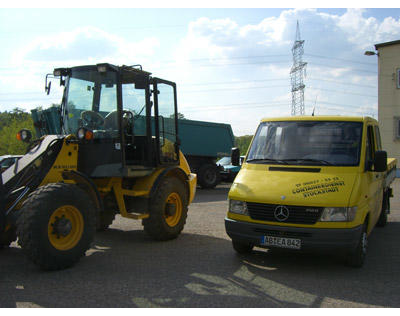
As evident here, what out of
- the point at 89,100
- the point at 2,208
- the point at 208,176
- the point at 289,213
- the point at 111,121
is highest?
the point at 89,100

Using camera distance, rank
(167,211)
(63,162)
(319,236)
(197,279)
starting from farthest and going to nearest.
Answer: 1. (167,211)
2. (63,162)
3. (319,236)
4. (197,279)

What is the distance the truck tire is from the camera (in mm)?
18531

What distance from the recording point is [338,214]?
5309 millimetres

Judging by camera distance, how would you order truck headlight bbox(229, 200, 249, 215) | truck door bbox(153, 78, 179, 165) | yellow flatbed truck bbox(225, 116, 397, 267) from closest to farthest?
yellow flatbed truck bbox(225, 116, 397, 267), truck headlight bbox(229, 200, 249, 215), truck door bbox(153, 78, 179, 165)

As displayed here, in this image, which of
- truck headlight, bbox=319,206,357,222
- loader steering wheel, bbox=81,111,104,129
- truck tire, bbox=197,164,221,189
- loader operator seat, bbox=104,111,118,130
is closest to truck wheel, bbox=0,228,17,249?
loader steering wheel, bbox=81,111,104,129

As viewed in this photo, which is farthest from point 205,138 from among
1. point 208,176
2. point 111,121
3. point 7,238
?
point 7,238

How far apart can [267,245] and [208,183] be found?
13.1m

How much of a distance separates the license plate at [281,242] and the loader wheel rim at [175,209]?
2.37 m

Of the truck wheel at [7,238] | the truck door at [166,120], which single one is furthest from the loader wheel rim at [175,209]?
the truck wheel at [7,238]

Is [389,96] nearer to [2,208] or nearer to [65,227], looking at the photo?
[65,227]

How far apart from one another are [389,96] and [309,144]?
24.8 m

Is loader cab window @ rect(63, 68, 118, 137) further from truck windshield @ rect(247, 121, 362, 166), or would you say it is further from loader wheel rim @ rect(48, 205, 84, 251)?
truck windshield @ rect(247, 121, 362, 166)

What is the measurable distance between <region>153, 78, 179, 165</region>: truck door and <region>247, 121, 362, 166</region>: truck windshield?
173cm
